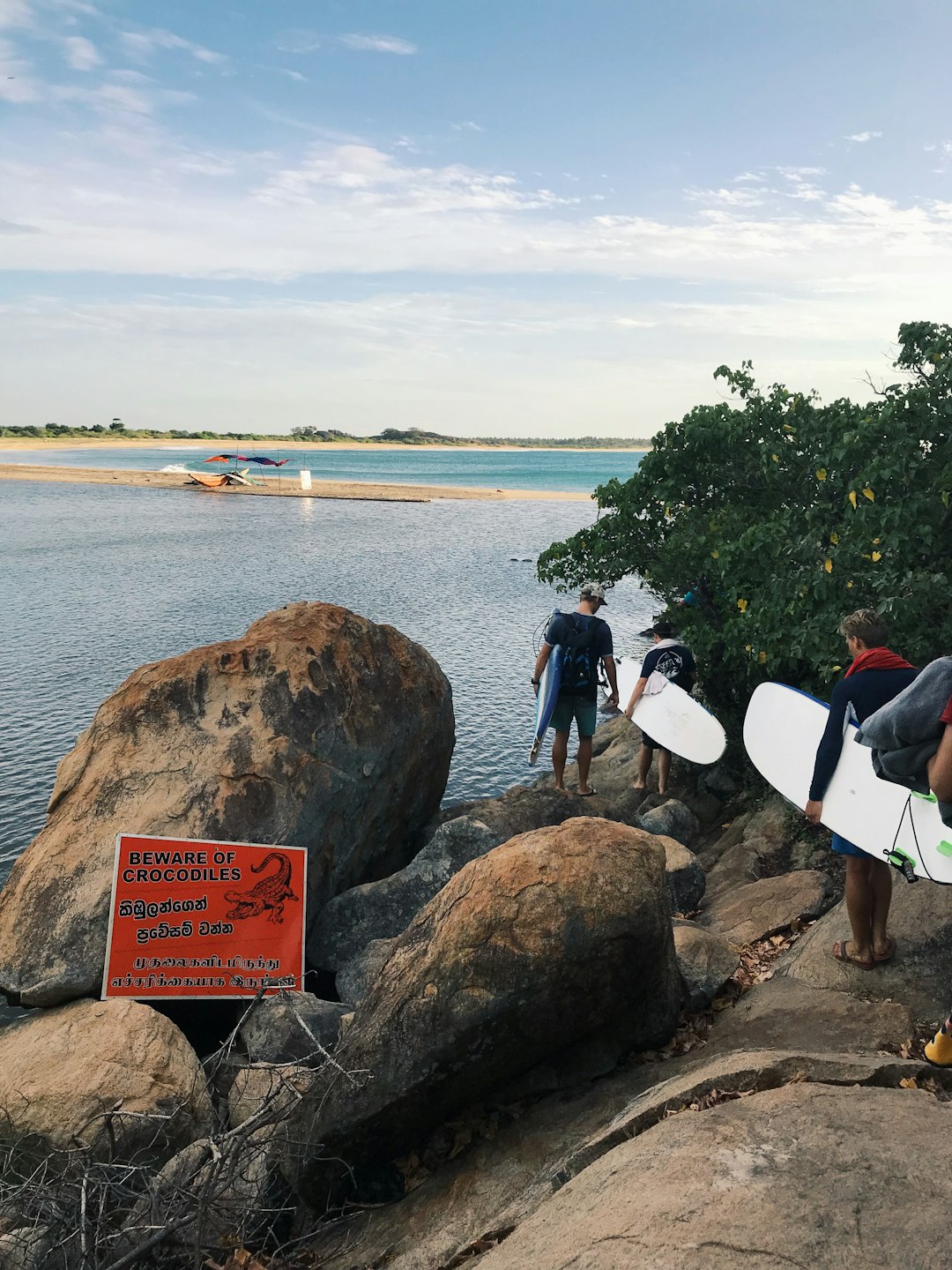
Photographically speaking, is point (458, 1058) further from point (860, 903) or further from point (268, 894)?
point (268, 894)

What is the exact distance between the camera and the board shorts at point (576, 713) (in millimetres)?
11914

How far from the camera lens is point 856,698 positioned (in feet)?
21.3

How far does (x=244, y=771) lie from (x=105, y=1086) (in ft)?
11.2

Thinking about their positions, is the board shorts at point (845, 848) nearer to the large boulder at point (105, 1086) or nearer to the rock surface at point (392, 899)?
the rock surface at point (392, 899)

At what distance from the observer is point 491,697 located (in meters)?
20.8

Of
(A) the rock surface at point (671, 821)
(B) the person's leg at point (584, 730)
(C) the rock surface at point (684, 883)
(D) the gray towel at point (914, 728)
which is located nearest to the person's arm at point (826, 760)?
(D) the gray towel at point (914, 728)

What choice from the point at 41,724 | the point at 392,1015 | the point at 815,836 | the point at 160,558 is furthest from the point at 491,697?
the point at 160,558

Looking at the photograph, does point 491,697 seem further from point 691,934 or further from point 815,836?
point 691,934

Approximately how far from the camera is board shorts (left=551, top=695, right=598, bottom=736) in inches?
469

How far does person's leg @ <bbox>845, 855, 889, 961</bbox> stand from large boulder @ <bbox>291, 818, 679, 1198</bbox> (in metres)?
1.42

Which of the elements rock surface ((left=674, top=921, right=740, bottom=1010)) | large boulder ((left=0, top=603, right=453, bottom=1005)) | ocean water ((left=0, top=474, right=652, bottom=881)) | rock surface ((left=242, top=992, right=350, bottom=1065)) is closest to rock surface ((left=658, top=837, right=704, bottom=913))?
rock surface ((left=674, top=921, right=740, bottom=1010))

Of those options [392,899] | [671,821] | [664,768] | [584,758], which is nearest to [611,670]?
[584,758]

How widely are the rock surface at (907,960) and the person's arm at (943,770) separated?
74.8 inches

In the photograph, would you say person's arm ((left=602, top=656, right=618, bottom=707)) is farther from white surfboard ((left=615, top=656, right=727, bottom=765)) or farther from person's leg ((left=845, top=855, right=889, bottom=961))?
person's leg ((left=845, top=855, right=889, bottom=961))
